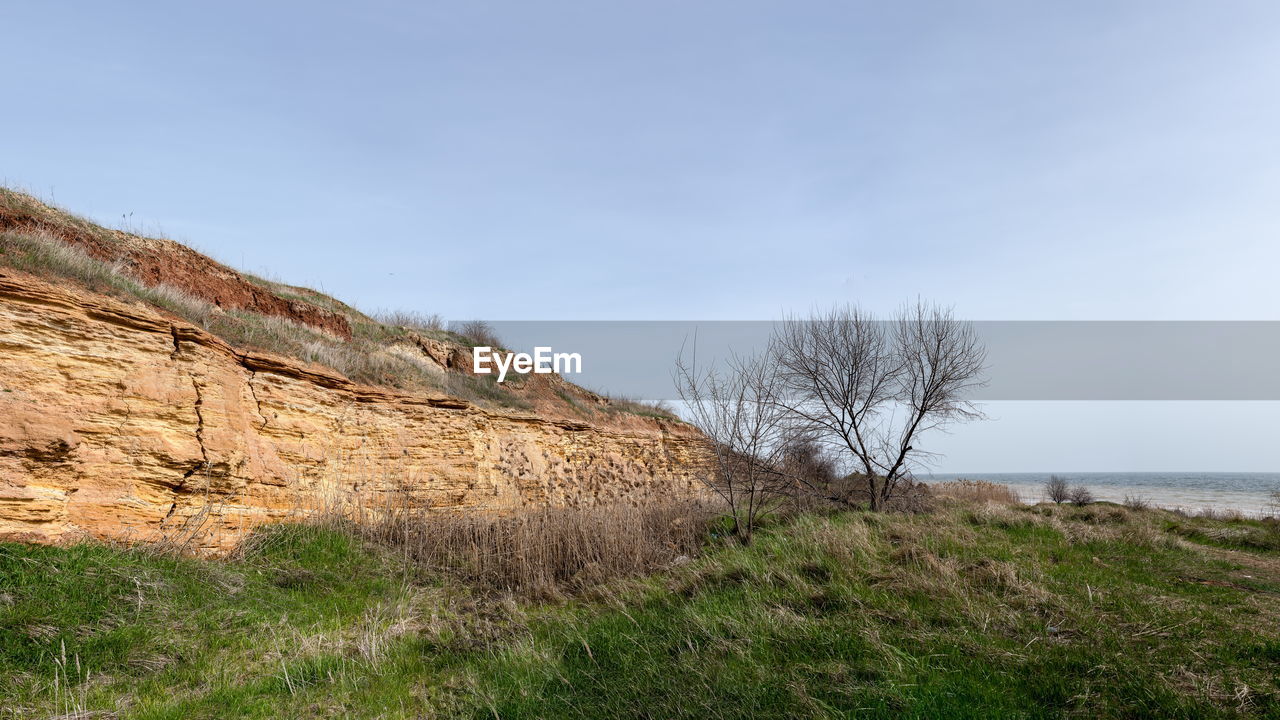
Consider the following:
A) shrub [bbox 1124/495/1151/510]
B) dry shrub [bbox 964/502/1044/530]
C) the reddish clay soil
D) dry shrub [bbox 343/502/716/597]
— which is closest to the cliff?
dry shrub [bbox 343/502/716/597]

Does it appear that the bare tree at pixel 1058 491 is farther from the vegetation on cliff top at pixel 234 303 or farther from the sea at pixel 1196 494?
the vegetation on cliff top at pixel 234 303

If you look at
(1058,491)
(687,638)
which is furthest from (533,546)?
(1058,491)

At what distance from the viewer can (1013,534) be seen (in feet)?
28.8

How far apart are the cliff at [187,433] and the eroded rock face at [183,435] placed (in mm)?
17

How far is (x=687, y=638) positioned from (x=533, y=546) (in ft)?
14.8

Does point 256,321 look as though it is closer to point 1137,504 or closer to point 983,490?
point 983,490

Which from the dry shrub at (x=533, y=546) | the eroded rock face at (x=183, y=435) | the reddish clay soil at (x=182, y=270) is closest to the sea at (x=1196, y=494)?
the dry shrub at (x=533, y=546)

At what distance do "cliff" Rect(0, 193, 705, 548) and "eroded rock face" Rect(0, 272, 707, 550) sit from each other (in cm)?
2

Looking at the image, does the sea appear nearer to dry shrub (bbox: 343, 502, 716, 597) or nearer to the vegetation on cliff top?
dry shrub (bbox: 343, 502, 716, 597)

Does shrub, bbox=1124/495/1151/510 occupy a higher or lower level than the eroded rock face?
lower

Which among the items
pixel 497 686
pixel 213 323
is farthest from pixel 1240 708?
pixel 213 323

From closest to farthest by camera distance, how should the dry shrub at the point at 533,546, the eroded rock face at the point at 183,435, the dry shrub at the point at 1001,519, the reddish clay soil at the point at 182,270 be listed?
the eroded rock face at the point at 183,435, the dry shrub at the point at 533,546, the dry shrub at the point at 1001,519, the reddish clay soil at the point at 182,270

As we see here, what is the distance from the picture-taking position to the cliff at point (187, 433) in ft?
20.0

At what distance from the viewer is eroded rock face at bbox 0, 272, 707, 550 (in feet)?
19.9
